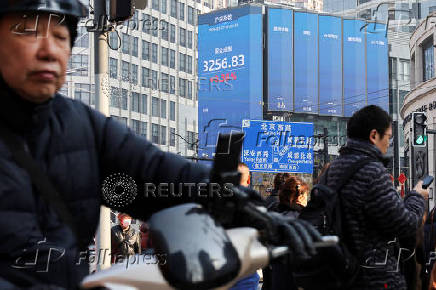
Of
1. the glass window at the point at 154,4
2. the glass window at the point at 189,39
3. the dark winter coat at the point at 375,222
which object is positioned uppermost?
the glass window at the point at 154,4

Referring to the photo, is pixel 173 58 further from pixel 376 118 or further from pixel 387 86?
pixel 376 118

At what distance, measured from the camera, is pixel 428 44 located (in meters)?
42.3

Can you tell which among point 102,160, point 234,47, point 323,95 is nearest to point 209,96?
point 234,47

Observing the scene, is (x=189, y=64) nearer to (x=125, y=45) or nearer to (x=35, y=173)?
(x=125, y=45)

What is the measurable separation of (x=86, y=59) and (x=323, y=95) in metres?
29.2

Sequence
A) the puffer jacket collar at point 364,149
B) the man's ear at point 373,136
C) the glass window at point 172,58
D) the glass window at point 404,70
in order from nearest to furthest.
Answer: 1. the puffer jacket collar at point 364,149
2. the man's ear at point 373,136
3. the glass window at point 172,58
4. the glass window at point 404,70

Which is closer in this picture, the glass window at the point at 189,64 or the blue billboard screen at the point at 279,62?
the blue billboard screen at the point at 279,62

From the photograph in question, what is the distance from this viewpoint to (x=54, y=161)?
4.59ft

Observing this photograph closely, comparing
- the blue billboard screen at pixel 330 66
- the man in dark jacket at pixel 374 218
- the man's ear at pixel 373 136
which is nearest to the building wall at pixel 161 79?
A: the blue billboard screen at pixel 330 66

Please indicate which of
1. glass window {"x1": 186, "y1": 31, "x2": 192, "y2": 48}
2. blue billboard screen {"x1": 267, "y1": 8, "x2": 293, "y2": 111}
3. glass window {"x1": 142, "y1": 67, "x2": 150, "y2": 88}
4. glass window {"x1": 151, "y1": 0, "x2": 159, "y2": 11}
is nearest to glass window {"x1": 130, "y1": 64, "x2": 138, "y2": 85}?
glass window {"x1": 142, "y1": 67, "x2": 150, "y2": 88}

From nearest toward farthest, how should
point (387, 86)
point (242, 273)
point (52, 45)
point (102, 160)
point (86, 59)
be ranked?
1. point (242, 273)
2. point (52, 45)
3. point (102, 160)
4. point (86, 59)
5. point (387, 86)

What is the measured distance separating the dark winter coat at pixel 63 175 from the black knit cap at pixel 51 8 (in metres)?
0.14

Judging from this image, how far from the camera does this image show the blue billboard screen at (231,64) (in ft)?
239

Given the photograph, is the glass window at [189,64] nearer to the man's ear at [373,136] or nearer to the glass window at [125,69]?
the glass window at [125,69]
